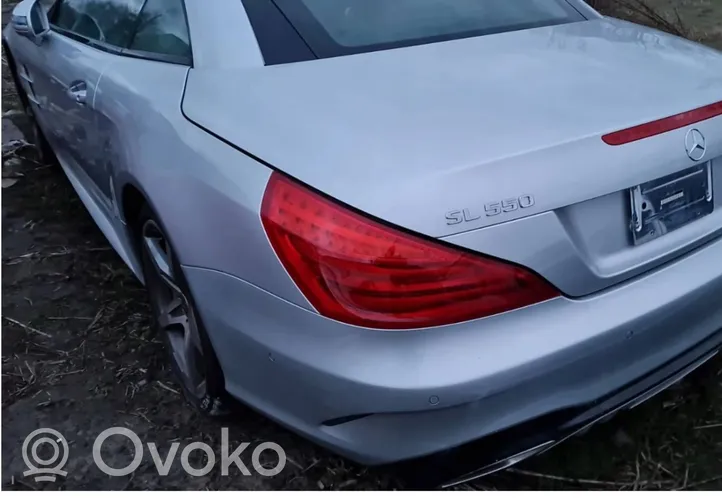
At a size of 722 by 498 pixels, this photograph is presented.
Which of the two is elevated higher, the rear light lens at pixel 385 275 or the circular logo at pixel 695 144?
the circular logo at pixel 695 144

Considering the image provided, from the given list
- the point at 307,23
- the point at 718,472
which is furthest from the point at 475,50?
the point at 718,472

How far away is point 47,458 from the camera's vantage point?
7.88 feet

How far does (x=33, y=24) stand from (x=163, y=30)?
49.5 inches

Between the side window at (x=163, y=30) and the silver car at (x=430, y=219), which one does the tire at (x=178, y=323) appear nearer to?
the silver car at (x=430, y=219)

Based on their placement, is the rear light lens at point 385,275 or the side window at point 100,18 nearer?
the rear light lens at point 385,275

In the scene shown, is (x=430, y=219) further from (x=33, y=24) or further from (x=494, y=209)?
(x=33, y=24)

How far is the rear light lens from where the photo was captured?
153 centimetres

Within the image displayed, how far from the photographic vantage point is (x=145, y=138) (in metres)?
2.20

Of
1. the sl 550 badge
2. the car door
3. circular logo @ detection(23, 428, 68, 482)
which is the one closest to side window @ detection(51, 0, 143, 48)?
the car door

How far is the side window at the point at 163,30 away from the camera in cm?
229

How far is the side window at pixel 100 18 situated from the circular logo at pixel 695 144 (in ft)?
6.41

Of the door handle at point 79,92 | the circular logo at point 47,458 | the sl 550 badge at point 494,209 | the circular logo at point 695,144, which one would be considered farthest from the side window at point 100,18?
the circular logo at point 695,144

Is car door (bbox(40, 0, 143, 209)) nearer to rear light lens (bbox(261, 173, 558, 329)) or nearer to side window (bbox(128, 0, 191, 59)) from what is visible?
side window (bbox(128, 0, 191, 59))
